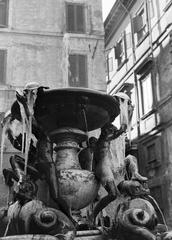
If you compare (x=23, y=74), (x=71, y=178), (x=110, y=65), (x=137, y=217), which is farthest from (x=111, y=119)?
(x=110, y=65)

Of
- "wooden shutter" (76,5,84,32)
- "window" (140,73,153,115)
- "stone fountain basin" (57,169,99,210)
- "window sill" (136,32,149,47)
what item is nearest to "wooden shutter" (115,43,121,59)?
"window sill" (136,32,149,47)

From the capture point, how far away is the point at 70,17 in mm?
19156

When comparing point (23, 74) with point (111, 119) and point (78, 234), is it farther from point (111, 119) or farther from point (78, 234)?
point (78, 234)

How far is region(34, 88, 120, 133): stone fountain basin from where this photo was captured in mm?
5875

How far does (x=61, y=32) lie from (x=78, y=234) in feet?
48.4

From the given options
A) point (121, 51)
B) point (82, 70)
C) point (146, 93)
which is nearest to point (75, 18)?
point (82, 70)

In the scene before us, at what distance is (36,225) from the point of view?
4.81 metres

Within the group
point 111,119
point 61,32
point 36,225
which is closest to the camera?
point 36,225

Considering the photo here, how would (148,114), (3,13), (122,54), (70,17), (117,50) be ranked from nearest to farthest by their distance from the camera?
1. (3,13)
2. (70,17)
3. (148,114)
4. (122,54)
5. (117,50)

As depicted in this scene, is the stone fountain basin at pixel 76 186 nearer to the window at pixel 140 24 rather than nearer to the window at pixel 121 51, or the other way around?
the window at pixel 140 24

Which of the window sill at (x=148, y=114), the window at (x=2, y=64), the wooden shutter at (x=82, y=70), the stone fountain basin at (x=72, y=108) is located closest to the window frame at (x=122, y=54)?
the window sill at (x=148, y=114)

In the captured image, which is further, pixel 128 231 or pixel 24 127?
pixel 24 127

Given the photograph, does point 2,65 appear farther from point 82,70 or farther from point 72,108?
point 72,108

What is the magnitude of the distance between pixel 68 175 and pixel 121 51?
65.9 feet
